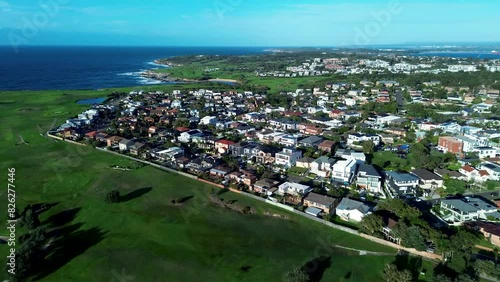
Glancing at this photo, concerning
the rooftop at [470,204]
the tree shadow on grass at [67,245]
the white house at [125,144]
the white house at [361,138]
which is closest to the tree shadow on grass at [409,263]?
the rooftop at [470,204]

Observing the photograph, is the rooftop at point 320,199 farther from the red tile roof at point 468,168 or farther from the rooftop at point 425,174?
the red tile roof at point 468,168

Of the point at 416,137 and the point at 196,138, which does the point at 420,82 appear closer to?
the point at 416,137

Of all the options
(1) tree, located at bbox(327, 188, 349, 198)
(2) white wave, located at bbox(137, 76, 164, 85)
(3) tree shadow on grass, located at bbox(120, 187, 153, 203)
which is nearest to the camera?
(1) tree, located at bbox(327, 188, 349, 198)

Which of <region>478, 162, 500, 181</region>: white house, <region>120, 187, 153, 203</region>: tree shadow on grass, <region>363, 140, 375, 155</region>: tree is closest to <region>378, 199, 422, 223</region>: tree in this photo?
<region>478, 162, 500, 181</region>: white house

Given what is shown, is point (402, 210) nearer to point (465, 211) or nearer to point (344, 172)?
point (465, 211)

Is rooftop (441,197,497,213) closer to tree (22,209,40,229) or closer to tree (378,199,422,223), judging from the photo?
tree (378,199,422,223)

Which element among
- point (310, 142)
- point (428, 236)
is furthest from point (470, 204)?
point (310, 142)
